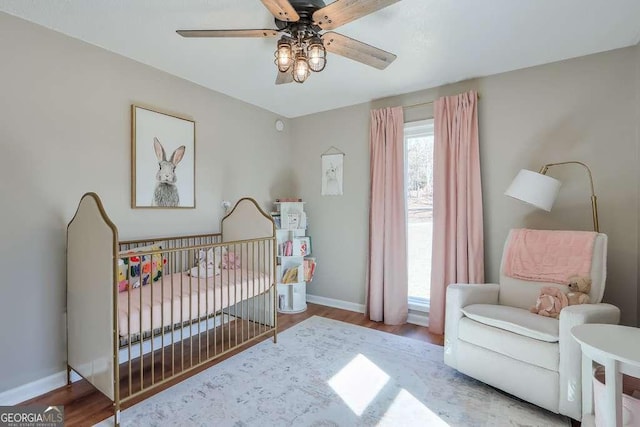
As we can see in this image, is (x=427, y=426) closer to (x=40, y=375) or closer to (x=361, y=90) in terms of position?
(x=40, y=375)

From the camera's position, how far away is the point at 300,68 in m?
1.67

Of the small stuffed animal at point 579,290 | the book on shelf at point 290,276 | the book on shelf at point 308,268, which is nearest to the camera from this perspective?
the small stuffed animal at point 579,290

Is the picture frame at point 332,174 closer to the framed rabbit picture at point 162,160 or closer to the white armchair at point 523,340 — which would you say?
the framed rabbit picture at point 162,160

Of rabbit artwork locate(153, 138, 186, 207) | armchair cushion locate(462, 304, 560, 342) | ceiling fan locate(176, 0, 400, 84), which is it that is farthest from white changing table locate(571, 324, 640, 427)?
rabbit artwork locate(153, 138, 186, 207)

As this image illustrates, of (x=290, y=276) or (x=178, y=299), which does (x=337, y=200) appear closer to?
(x=290, y=276)

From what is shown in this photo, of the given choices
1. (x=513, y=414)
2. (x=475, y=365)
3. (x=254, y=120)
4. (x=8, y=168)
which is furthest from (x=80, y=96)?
(x=513, y=414)

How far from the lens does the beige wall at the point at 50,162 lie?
1.86 metres

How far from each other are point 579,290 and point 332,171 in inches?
100

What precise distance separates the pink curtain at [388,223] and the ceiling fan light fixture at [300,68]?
1711 mm

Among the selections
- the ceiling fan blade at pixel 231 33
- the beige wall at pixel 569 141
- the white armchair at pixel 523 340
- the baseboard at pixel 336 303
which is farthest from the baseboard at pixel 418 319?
the ceiling fan blade at pixel 231 33

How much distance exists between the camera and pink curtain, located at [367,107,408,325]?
3.16 metres

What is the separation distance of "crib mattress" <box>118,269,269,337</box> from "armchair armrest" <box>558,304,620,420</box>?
2.11m

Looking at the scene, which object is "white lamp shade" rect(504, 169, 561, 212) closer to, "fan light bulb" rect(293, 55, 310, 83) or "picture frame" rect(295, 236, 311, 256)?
"fan light bulb" rect(293, 55, 310, 83)

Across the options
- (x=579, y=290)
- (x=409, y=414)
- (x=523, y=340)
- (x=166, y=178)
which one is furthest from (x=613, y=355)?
(x=166, y=178)
